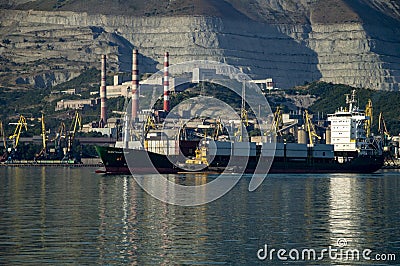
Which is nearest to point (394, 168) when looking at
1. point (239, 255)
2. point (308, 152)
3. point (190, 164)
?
point (308, 152)

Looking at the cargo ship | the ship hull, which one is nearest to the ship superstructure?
the cargo ship

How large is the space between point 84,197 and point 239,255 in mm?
29621

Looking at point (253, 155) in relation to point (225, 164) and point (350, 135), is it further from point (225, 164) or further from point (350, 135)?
point (350, 135)

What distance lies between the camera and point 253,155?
12562 cm

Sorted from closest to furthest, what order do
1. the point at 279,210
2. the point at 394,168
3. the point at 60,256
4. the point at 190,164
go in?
the point at 60,256 < the point at 279,210 < the point at 190,164 < the point at 394,168

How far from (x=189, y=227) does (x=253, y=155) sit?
72463 millimetres

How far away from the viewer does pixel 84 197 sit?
2874 inches

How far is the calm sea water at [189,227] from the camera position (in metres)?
44.8

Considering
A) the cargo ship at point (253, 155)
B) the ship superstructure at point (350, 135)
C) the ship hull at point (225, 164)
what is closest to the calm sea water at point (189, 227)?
the ship hull at point (225, 164)

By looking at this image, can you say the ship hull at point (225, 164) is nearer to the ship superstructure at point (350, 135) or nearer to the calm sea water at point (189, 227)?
the ship superstructure at point (350, 135)

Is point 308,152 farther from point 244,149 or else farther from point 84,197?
point 84,197

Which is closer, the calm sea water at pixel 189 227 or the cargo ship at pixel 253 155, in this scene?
the calm sea water at pixel 189 227

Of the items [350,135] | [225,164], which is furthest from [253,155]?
[350,135]

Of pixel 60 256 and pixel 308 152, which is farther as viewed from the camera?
pixel 308 152
